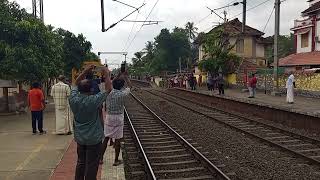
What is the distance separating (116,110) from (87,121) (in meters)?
2.62

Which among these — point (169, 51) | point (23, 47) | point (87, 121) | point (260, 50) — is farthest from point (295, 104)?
point (169, 51)

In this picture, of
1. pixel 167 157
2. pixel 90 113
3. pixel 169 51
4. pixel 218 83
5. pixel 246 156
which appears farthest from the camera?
pixel 169 51

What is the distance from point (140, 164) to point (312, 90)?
63.7 feet

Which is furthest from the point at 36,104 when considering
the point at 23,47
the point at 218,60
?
the point at 218,60

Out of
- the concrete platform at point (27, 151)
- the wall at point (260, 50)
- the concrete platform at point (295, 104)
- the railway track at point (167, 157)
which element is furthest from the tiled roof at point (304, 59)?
the concrete platform at point (27, 151)

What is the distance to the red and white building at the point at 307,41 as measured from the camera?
39219 mm

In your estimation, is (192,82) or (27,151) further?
(192,82)

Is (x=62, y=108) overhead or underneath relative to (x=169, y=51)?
underneath

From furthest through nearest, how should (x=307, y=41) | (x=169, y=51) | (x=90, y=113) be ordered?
1. (x=169, y=51)
2. (x=307, y=41)
3. (x=90, y=113)

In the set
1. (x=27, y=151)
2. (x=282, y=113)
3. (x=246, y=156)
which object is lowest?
(x=246, y=156)

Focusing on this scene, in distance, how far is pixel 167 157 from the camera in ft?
34.0

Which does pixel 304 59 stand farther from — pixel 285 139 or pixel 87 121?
pixel 87 121

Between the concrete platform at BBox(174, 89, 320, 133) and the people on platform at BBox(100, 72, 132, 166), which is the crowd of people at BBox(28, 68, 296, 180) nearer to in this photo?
the people on platform at BBox(100, 72, 132, 166)

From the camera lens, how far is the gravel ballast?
8789 mm
